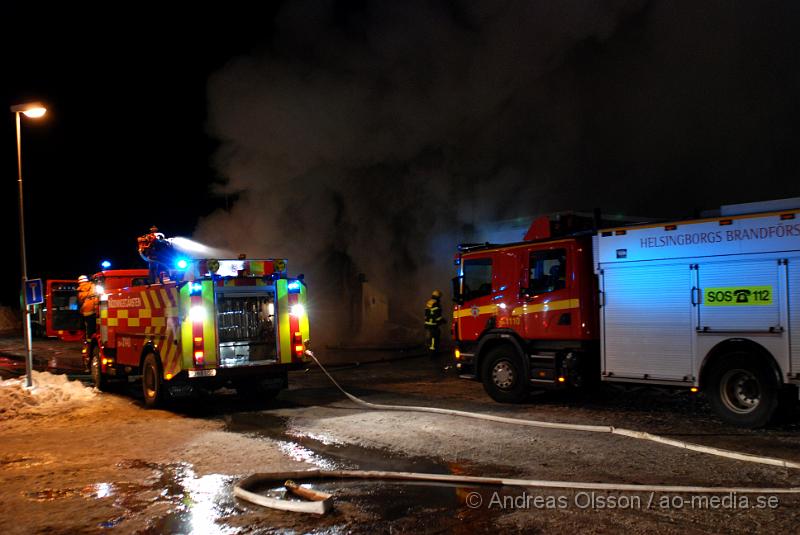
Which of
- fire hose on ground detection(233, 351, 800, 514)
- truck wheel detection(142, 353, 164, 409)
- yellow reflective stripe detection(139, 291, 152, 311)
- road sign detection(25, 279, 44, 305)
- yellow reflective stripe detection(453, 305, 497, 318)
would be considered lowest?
fire hose on ground detection(233, 351, 800, 514)

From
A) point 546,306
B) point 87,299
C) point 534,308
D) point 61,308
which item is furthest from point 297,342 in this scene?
point 61,308

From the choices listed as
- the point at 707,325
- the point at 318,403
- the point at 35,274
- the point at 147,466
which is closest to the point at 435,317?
the point at 318,403

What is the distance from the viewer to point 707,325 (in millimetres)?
7496

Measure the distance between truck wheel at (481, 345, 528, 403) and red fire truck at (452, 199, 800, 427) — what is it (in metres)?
0.02

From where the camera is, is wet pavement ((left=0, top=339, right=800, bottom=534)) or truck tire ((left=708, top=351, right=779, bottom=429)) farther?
truck tire ((left=708, top=351, right=779, bottom=429))

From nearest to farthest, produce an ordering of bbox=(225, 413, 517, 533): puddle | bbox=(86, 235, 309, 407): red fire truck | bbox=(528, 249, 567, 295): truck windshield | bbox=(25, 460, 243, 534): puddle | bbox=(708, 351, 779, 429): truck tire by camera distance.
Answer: bbox=(225, 413, 517, 533): puddle → bbox=(25, 460, 243, 534): puddle → bbox=(708, 351, 779, 429): truck tire → bbox=(528, 249, 567, 295): truck windshield → bbox=(86, 235, 309, 407): red fire truck

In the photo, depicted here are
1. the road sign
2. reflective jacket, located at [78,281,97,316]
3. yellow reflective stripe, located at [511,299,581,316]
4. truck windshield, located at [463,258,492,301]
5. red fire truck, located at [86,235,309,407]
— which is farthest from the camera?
reflective jacket, located at [78,281,97,316]

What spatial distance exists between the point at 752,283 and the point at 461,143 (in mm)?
11999

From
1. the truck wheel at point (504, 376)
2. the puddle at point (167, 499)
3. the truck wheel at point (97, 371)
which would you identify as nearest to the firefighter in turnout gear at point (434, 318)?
the truck wheel at point (504, 376)

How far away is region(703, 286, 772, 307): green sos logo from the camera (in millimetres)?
7059

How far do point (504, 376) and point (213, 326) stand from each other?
4.06 m

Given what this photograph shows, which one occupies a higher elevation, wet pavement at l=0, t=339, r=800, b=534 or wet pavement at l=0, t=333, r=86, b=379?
wet pavement at l=0, t=339, r=800, b=534

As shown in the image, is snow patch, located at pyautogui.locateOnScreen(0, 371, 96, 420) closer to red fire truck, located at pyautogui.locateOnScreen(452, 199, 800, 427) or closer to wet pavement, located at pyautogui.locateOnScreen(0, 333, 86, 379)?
wet pavement, located at pyautogui.locateOnScreen(0, 333, 86, 379)

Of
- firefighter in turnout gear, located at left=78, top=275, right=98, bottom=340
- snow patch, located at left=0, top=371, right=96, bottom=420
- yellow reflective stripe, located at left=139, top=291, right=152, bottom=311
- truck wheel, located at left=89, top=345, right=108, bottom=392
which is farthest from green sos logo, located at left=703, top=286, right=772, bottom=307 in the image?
firefighter in turnout gear, located at left=78, top=275, right=98, bottom=340
